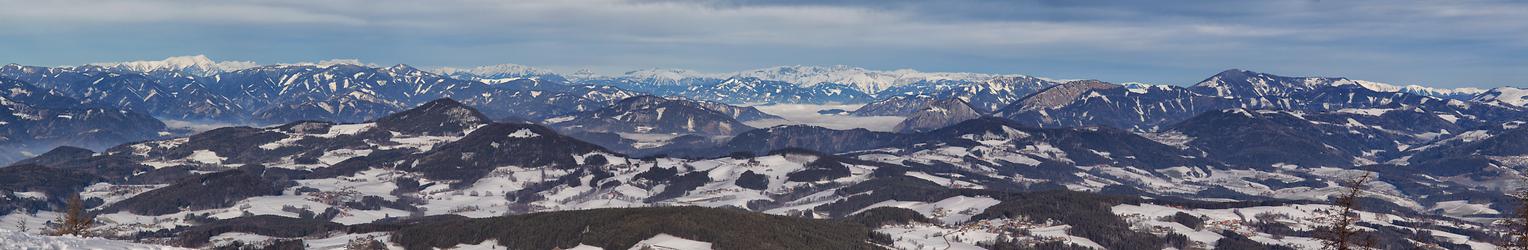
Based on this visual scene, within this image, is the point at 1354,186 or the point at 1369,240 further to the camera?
the point at 1369,240

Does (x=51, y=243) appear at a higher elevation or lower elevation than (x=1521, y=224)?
higher

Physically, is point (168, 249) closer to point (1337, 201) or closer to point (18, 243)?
point (18, 243)

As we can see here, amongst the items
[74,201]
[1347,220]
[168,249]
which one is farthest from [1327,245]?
[74,201]

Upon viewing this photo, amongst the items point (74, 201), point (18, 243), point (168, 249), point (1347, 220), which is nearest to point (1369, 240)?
point (1347, 220)

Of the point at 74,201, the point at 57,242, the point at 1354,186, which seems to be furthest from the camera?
the point at 74,201

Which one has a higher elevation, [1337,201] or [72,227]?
Result: [1337,201]

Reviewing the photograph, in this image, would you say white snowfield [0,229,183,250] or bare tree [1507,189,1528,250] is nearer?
bare tree [1507,189,1528,250]

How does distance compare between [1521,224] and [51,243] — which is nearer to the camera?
[1521,224]

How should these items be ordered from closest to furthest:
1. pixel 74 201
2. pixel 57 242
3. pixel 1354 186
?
pixel 1354 186, pixel 57 242, pixel 74 201

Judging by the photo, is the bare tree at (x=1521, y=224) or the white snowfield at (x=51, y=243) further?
the white snowfield at (x=51, y=243)
